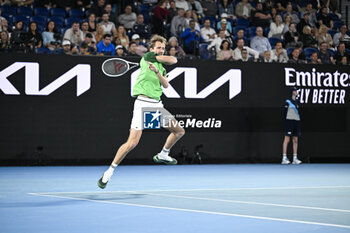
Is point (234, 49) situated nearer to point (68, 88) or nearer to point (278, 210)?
point (68, 88)

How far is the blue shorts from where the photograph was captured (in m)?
17.5

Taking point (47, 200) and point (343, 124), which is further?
point (343, 124)

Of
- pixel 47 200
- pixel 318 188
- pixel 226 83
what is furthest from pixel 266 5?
pixel 47 200

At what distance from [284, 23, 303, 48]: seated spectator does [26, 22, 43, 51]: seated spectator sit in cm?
816

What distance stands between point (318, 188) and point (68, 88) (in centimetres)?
825

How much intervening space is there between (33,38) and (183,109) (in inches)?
179

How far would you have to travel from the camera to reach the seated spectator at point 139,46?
16.6m

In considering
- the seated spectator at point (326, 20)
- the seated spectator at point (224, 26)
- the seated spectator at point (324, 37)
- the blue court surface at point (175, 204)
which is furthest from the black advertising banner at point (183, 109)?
the seated spectator at point (326, 20)

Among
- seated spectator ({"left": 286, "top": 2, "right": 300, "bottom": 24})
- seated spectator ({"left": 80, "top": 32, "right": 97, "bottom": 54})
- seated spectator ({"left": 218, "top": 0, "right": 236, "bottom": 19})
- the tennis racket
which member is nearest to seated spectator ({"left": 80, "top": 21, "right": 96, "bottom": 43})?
seated spectator ({"left": 80, "top": 32, "right": 97, "bottom": 54})

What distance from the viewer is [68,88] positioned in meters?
16.0

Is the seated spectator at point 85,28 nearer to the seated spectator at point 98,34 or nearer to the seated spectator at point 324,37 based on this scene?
the seated spectator at point 98,34

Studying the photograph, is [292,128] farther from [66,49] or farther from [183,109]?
[66,49]

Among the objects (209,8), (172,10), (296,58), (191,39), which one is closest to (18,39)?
(191,39)

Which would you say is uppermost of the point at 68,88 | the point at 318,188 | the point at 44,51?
the point at 44,51
